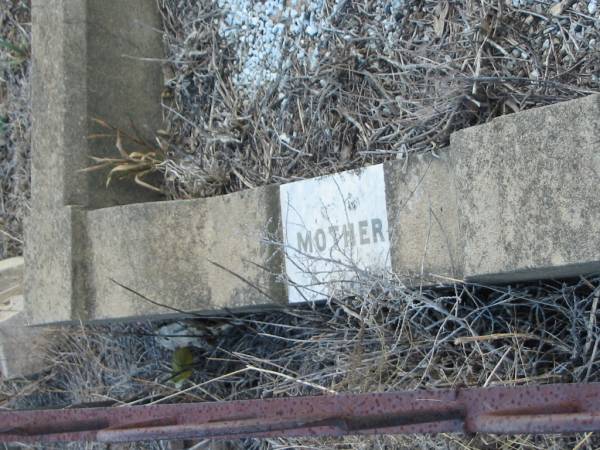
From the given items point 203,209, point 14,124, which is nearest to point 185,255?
point 203,209

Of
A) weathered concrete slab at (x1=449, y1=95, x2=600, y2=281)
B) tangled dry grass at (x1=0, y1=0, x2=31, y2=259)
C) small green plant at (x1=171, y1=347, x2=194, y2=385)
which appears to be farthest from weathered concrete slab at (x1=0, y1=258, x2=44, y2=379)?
weathered concrete slab at (x1=449, y1=95, x2=600, y2=281)

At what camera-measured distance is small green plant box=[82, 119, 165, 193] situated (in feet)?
10.6

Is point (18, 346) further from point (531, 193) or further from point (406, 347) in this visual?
point (531, 193)

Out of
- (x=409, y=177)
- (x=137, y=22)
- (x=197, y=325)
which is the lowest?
Answer: (x=197, y=325)

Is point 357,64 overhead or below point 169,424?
overhead

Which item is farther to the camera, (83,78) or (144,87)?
(144,87)

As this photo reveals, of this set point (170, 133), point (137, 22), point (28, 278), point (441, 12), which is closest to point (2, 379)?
point (28, 278)

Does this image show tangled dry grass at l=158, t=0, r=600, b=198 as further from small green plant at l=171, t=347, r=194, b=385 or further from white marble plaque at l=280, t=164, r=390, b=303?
small green plant at l=171, t=347, r=194, b=385

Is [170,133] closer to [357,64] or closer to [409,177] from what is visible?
[357,64]

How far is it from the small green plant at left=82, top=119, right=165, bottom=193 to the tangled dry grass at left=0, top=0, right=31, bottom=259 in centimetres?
94

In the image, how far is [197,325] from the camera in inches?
129

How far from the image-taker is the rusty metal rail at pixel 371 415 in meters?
1.72

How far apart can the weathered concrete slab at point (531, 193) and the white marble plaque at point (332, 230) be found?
0.37 meters

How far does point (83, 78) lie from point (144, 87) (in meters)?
0.36
